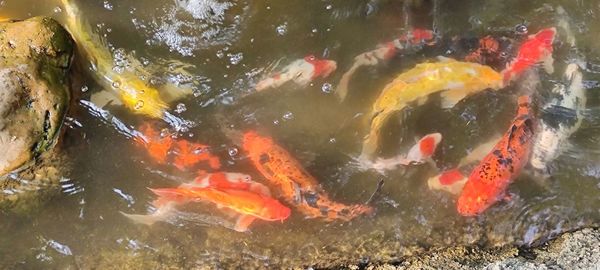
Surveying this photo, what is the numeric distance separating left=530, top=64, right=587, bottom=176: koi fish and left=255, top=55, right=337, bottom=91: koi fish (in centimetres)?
143

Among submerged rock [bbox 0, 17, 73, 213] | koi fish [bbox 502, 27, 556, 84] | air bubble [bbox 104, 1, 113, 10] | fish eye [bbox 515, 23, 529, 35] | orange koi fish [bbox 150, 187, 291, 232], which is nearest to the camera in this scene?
submerged rock [bbox 0, 17, 73, 213]

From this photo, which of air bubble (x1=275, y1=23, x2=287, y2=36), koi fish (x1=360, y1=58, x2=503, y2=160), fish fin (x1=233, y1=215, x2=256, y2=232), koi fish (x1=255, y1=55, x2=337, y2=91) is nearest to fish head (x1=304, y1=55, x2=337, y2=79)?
koi fish (x1=255, y1=55, x2=337, y2=91)

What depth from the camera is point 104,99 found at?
13.2 feet

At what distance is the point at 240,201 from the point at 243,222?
17 cm

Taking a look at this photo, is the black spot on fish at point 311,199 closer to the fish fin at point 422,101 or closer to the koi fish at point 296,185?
the koi fish at point 296,185

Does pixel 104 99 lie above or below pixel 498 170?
above

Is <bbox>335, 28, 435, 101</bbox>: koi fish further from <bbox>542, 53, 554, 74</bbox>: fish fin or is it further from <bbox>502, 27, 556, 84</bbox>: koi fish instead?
<bbox>542, 53, 554, 74</bbox>: fish fin

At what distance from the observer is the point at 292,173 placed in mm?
3814

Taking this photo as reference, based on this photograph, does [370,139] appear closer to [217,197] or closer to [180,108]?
[217,197]

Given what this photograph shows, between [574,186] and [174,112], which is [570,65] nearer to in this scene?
[574,186]

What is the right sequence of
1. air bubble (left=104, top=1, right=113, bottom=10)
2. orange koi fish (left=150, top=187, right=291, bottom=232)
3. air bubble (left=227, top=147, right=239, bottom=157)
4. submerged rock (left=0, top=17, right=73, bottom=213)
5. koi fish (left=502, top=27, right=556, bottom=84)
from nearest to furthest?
1. submerged rock (left=0, top=17, right=73, bottom=213)
2. orange koi fish (left=150, top=187, right=291, bottom=232)
3. air bubble (left=227, top=147, right=239, bottom=157)
4. koi fish (left=502, top=27, right=556, bottom=84)
5. air bubble (left=104, top=1, right=113, bottom=10)

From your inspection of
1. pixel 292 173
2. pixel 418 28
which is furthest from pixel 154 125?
pixel 418 28

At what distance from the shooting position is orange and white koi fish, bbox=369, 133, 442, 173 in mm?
3859

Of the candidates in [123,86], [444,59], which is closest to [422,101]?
[444,59]
